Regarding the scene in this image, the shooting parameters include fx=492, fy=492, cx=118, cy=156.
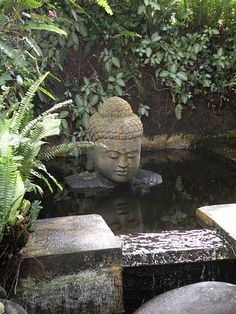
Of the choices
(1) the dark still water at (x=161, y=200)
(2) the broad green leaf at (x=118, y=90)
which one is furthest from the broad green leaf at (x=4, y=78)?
(2) the broad green leaf at (x=118, y=90)

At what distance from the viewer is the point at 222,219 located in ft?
11.3

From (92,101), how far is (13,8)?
323 centimetres

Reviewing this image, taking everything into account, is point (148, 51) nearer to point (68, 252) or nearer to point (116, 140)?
point (116, 140)

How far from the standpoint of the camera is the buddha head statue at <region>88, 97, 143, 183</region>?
490 centimetres

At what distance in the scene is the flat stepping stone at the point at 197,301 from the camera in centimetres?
256

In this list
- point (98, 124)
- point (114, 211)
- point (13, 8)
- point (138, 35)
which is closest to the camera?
point (13, 8)

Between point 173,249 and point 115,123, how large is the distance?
7.02 feet

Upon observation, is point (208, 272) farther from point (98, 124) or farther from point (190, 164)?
point (190, 164)

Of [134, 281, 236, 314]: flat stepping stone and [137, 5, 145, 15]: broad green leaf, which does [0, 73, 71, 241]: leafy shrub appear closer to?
[134, 281, 236, 314]: flat stepping stone

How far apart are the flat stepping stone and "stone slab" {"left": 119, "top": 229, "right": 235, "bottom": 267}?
0.26 meters

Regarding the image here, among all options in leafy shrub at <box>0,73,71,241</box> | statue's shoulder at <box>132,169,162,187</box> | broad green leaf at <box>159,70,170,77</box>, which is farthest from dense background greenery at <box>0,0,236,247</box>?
leafy shrub at <box>0,73,71,241</box>

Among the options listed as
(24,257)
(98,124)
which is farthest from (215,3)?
(24,257)

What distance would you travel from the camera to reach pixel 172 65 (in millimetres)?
7699

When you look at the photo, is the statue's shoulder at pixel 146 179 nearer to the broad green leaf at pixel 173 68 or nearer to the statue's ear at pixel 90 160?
the statue's ear at pixel 90 160
